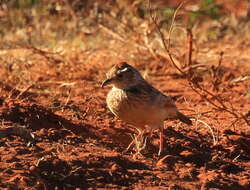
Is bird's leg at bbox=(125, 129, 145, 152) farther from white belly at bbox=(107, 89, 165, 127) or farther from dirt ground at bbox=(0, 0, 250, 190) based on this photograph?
white belly at bbox=(107, 89, 165, 127)

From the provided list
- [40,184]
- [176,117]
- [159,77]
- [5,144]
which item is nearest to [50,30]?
[159,77]

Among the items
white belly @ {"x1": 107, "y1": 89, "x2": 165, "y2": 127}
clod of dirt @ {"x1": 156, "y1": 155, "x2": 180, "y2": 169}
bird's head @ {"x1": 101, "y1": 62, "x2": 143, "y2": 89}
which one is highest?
bird's head @ {"x1": 101, "y1": 62, "x2": 143, "y2": 89}

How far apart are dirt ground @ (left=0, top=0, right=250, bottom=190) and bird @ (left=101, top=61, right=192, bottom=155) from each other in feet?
1.18

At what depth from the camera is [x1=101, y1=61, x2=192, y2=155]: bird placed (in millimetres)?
5961

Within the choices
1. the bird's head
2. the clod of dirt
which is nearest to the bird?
the bird's head

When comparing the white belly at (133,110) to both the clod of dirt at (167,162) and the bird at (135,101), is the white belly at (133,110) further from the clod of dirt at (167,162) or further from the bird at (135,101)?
the clod of dirt at (167,162)

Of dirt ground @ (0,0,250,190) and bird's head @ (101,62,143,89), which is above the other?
bird's head @ (101,62,143,89)

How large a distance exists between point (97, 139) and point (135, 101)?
0.72 metres

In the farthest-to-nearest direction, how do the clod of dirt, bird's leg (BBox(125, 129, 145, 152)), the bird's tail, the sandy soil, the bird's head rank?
the bird's tail < the bird's head < bird's leg (BBox(125, 129, 145, 152)) < the clod of dirt < the sandy soil

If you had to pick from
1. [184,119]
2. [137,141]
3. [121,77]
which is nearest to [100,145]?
[137,141]

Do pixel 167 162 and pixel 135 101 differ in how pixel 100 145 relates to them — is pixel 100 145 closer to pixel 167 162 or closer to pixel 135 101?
pixel 135 101

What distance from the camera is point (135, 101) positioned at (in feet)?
19.7

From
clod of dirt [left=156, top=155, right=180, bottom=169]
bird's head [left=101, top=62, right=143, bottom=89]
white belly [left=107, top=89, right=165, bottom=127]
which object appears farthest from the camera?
bird's head [left=101, top=62, right=143, bottom=89]

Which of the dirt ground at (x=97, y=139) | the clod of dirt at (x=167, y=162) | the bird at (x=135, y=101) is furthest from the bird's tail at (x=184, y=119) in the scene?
the clod of dirt at (x=167, y=162)
